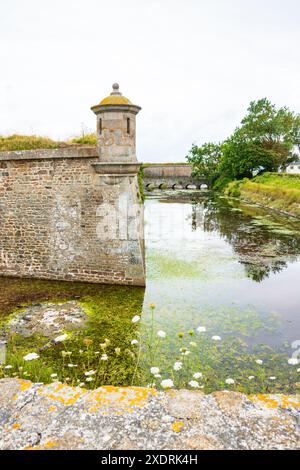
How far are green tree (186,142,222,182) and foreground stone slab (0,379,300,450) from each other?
52.3 metres

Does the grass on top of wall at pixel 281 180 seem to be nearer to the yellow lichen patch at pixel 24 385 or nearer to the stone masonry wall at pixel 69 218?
the stone masonry wall at pixel 69 218

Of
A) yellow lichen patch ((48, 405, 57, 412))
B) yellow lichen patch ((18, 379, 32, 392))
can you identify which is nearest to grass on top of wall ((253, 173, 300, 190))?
yellow lichen patch ((18, 379, 32, 392))

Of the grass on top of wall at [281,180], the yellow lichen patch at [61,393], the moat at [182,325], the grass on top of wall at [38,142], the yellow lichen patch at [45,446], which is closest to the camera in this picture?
the yellow lichen patch at [45,446]

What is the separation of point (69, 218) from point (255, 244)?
28.0 ft

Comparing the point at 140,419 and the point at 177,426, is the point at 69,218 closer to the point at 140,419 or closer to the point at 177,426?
the point at 140,419

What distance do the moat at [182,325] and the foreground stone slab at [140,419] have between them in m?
1.30

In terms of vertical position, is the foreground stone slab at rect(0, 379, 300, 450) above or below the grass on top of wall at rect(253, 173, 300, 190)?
below

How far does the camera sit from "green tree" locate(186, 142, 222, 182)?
53.9 meters

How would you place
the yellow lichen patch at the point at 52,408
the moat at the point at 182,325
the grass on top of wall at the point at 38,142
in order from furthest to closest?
the grass on top of wall at the point at 38,142 < the moat at the point at 182,325 < the yellow lichen patch at the point at 52,408

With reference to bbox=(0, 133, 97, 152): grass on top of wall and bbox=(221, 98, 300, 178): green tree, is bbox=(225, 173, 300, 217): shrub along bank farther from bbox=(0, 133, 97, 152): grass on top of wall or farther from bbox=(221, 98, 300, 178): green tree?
bbox=(0, 133, 97, 152): grass on top of wall

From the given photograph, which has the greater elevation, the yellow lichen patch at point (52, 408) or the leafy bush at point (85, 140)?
the leafy bush at point (85, 140)

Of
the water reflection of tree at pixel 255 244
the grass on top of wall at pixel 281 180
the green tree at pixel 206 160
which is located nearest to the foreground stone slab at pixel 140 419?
the water reflection of tree at pixel 255 244

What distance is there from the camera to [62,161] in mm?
9117

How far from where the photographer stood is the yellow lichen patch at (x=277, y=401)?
2693 mm
